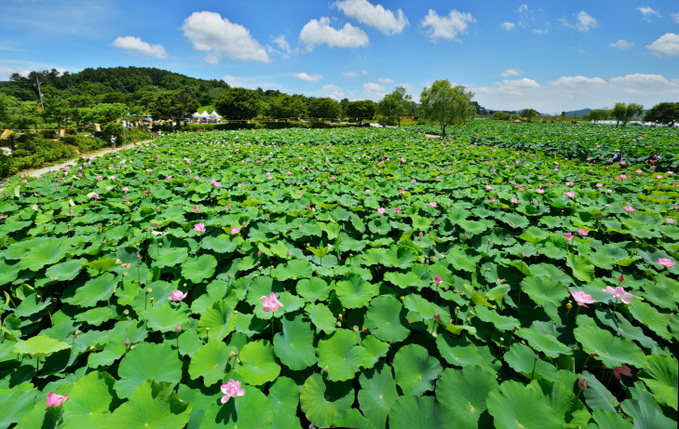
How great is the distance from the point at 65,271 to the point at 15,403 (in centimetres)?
124

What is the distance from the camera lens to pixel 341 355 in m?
1.53

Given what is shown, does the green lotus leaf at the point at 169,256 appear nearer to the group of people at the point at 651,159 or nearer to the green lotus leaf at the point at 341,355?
the green lotus leaf at the point at 341,355

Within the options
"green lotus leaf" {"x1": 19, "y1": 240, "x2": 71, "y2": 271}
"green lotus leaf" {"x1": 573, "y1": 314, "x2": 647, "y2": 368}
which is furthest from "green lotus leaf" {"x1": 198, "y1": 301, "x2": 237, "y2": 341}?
"green lotus leaf" {"x1": 573, "y1": 314, "x2": 647, "y2": 368}

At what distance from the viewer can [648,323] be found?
1.70 m

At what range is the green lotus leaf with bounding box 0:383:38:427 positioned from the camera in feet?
3.85

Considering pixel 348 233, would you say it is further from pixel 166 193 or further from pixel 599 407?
pixel 166 193

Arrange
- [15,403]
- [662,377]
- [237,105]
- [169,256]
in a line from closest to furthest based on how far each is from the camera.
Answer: [15,403] < [662,377] < [169,256] < [237,105]

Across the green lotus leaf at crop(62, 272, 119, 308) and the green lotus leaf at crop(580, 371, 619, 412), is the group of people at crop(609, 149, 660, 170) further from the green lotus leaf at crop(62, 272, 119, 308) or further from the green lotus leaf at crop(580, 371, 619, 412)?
the green lotus leaf at crop(62, 272, 119, 308)

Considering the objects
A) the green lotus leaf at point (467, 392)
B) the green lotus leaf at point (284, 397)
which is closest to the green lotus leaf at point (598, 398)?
the green lotus leaf at point (467, 392)

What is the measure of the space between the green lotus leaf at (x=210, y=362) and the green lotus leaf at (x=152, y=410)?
15 cm

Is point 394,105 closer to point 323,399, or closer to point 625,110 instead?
point 625,110

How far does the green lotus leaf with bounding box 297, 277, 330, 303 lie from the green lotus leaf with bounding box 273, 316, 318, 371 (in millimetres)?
233

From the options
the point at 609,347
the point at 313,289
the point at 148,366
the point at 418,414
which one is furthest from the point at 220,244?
the point at 609,347

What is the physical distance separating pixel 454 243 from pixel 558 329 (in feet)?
4.19
